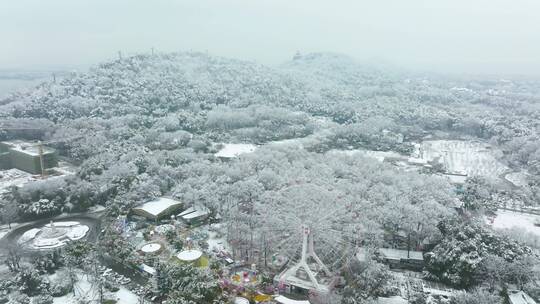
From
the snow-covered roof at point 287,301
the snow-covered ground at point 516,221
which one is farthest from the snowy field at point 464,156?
the snow-covered roof at point 287,301

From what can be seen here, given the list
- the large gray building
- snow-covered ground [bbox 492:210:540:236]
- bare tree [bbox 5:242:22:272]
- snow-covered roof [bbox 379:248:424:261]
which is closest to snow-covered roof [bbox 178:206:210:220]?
bare tree [bbox 5:242:22:272]

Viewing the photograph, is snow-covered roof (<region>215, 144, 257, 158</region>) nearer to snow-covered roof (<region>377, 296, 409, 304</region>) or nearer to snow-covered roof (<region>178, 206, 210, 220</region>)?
snow-covered roof (<region>178, 206, 210, 220</region>)

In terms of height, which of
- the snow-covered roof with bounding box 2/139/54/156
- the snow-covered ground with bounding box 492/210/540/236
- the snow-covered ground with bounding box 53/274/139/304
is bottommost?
the snow-covered ground with bounding box 53/274/139/304

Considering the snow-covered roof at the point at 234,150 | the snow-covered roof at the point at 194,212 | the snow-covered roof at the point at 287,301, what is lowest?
the snow-covered roof at the point at 287,301

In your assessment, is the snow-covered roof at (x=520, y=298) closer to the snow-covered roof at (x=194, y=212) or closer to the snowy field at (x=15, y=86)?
the snow-covered roof at (x=194, y=212)

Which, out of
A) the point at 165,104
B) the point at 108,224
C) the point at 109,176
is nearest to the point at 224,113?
the point at 165,104

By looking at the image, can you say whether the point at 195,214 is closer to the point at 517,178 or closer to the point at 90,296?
the point at 90,296

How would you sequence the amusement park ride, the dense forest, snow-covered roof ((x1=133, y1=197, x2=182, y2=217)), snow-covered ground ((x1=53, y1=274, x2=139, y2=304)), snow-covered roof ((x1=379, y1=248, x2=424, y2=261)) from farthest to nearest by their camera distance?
snow-covered roof ((x1=133, y1=197, x2=182, y2=217)), the dense forest, snow-covered roof ((x1=379, y1=248, x2=424, y2=261)), the amusement park ride, snow-covered ground ((x1=53, y1=274, x2=139, y2=304))

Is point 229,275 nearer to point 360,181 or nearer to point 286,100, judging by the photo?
point 360,181
